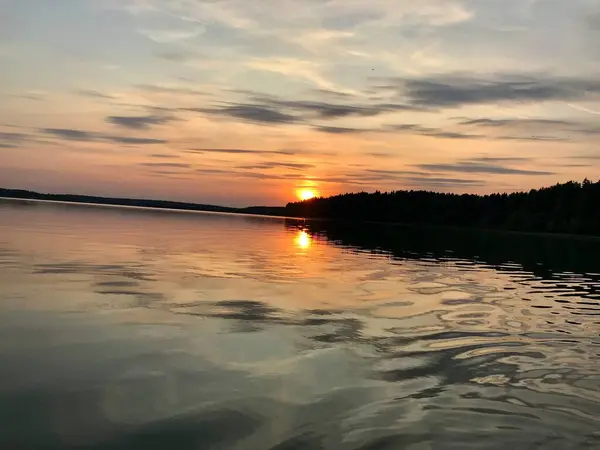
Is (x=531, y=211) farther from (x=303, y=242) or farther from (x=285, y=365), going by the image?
(x=285, y=365)

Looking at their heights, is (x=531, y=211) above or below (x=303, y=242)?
above

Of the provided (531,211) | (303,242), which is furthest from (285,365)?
(531,211)

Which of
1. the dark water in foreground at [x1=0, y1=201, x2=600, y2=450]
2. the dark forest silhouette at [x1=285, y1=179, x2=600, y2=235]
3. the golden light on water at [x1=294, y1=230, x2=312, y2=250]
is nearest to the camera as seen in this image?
the dark water in foreground at [x1=0, y1=201, x2=600, y2=450]

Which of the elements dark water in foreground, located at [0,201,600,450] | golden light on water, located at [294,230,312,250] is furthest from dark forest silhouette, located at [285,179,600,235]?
dark water in foreground, located at [0,201,600,450]

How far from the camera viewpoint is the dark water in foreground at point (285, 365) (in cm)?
852

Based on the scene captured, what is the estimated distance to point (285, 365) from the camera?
12.0m

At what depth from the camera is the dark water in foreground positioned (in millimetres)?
8523

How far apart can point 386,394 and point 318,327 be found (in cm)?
571

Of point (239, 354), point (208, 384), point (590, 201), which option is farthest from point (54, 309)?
point (590, 201)

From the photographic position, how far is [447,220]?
189125 mm

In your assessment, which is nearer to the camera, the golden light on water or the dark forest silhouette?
the golden light on water

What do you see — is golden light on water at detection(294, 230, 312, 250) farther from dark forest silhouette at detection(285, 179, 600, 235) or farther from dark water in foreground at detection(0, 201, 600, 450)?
dark forest silhouette at detection(285, 179, 600, 235)

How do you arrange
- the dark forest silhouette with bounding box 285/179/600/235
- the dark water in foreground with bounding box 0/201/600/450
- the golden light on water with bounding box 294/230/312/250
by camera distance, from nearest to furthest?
the dark water in foreground with bounding box 0/201/600/450
the golden light on water with bounding box 294/230/312/250
the dark forest silhouette with bounding box 285/179/600/235

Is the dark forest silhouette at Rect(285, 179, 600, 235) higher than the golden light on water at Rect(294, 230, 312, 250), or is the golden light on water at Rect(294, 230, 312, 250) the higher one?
the dark forest silhouette at Rect(285, 179, 600, 235)
